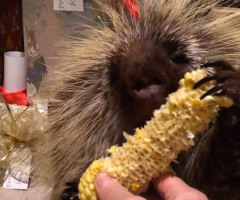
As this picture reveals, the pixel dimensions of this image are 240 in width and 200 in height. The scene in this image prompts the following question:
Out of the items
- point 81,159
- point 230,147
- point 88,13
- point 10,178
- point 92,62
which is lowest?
point 10,178

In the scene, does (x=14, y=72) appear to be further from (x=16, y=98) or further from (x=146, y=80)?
(x=146, y=80)

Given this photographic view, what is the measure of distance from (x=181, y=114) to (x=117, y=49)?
0.35m

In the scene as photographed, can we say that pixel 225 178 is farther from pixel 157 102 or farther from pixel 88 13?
pixel 88 13

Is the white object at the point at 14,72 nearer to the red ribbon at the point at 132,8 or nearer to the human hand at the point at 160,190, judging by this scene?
the red ribbon at the point at 132,8

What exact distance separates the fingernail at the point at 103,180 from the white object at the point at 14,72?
1679 millimetres

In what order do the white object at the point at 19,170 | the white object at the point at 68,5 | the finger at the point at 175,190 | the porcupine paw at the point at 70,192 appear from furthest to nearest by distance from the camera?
the white object at the point at 68,5 → the white object at the point at 19,170 → the porcupine paw at the point at 70,192 → the finger at the point at 175,190

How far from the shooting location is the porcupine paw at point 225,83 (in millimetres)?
778

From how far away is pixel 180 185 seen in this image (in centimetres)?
84

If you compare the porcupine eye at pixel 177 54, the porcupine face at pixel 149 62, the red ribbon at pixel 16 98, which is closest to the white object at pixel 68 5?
the red ribbon at pixel 16 98

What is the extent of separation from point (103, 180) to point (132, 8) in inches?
22.3

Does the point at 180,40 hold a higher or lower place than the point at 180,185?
higher

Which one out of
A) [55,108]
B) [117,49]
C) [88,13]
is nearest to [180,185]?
[117,49]

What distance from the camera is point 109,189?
32.9 inches

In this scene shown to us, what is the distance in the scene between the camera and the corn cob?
31.4 inches
